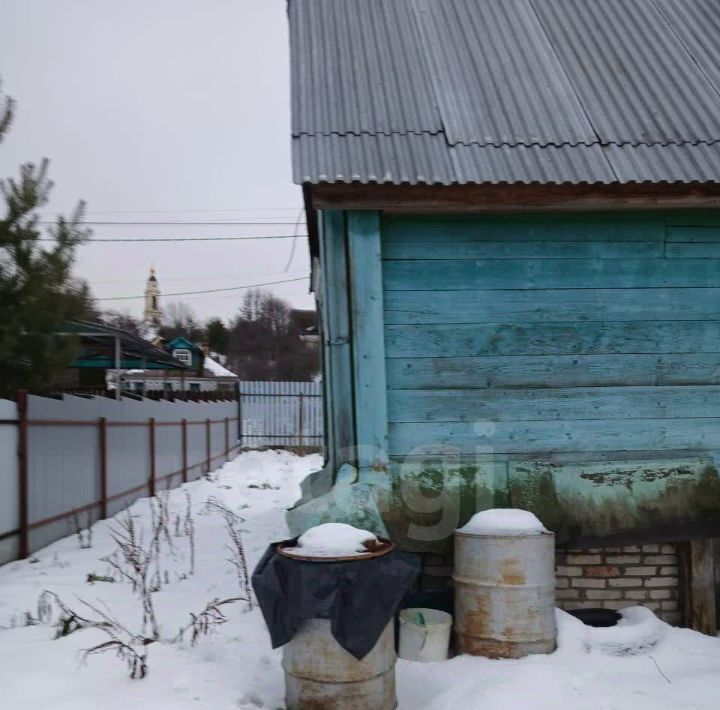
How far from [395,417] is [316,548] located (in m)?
1.45

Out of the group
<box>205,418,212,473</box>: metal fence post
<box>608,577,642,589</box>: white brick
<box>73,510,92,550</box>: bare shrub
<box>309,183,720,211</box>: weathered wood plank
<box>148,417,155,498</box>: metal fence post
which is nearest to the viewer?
<box>309,183,720,211</box>: weathered wood plank

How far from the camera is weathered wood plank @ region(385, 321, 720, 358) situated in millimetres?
4781

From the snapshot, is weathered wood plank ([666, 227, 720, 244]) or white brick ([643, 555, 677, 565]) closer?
white brick ([643, 555, 677, 565])

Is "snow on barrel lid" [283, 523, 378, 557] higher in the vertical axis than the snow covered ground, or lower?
higher

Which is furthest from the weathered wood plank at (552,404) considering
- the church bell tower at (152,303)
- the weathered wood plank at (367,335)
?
the church bell tower at (152,303)

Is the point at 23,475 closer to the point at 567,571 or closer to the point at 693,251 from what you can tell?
the point at 567,571

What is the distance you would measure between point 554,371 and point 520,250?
0.86 meters

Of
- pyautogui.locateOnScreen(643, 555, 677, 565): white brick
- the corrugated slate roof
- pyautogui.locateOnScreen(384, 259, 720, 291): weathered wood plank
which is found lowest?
pyautogui.locateOnScreen(643, 555, 677, 565): white brick

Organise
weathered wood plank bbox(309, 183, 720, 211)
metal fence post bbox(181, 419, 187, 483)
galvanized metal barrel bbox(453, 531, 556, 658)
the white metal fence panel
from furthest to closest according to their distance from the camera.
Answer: metal fence post bbox(181, 419, 187, 483)
the white metal fence panel
weathered wood plank bbox(309, 183, 720, 211)
galvanized metal barrel bbox(453, 531, 556, 658)

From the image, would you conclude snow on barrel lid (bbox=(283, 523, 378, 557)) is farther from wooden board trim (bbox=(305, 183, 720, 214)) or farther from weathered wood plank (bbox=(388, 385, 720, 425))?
Result: wooden board trim (bbox=(305, 183, 720, 214))

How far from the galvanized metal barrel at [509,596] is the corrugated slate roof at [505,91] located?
7.18ft

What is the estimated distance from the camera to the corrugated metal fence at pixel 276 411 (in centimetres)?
1991

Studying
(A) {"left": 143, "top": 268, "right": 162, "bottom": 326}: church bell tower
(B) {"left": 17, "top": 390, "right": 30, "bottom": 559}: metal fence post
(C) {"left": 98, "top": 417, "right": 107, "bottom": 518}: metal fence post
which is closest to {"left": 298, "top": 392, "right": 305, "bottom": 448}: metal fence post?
(C) {"left": 98, "top": 417, "right": 107, "bottom": 518}: metal fence post

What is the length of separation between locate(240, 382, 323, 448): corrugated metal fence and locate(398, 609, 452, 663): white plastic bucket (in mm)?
15803
